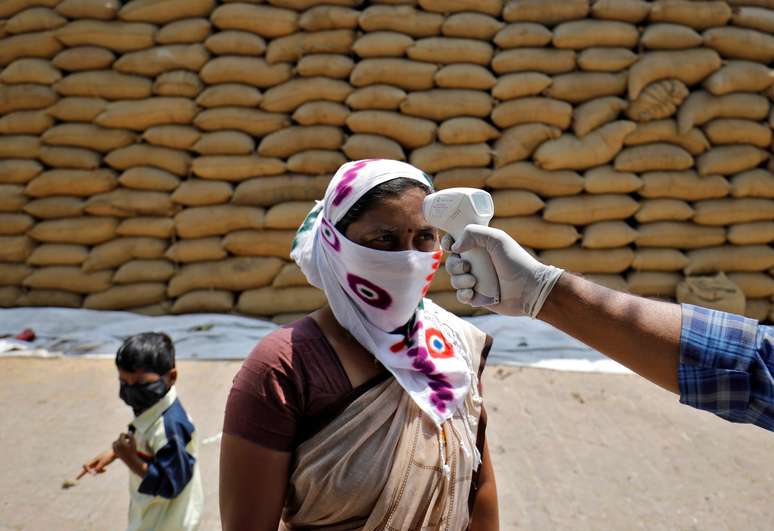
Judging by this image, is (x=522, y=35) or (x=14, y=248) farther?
(x=14, y=248)

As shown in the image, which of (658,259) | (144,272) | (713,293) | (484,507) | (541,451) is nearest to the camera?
(484,507)

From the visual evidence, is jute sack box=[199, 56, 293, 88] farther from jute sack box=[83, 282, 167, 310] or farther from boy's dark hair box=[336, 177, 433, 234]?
Answer: boy's dark hair box=[336, 177, 433, 234]

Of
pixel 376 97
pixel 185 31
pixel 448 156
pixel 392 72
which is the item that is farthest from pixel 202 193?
pixel 448 156

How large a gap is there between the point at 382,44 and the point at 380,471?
356 centimetres

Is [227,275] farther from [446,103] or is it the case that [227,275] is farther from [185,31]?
[446,103]

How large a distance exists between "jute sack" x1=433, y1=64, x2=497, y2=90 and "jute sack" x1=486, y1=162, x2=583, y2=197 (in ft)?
1.81

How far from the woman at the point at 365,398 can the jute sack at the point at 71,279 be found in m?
3.52

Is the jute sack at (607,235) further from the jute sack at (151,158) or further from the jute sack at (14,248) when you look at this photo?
the jute sack at (14,248)

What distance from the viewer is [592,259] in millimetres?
4348

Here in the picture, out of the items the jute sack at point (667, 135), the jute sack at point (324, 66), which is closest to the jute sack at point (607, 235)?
the jute sack at point (667, 135)

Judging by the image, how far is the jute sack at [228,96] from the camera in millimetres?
4332

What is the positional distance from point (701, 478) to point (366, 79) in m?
2.89

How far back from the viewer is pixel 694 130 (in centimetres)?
429

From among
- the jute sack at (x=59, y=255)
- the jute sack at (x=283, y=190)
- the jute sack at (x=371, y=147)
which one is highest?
the jute sack at (x=371, y=147)
